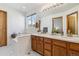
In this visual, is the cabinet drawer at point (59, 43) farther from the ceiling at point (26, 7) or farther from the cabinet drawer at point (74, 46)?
the ceiling at point (26, 7)

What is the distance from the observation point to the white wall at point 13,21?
1.59 meters

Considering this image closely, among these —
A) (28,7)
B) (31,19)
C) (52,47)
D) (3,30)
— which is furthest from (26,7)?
(52,47)

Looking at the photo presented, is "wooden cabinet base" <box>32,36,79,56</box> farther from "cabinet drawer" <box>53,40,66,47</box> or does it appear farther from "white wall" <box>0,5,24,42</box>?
"white wall" <box>0,5,24,42</box>

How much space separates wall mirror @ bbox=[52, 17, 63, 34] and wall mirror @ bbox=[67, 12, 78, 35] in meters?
0.10

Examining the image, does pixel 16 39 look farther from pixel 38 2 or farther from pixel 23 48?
pixel 38 2

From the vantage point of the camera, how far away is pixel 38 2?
64.5 inches

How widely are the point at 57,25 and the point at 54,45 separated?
32cm

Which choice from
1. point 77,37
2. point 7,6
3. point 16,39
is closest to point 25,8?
Answer: point 7,6

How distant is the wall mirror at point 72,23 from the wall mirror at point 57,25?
0.10 meters

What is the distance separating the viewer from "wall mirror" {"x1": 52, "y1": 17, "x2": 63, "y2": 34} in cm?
158

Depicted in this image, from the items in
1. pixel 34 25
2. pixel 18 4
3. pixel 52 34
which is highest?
pixel 18 4

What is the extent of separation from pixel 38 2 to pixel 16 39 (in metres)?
0.65

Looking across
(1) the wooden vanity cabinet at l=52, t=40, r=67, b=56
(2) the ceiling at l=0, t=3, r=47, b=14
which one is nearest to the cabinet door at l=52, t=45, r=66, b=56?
(1) the wooden vanity cabinet at l=52, t=40, r=67, b=56

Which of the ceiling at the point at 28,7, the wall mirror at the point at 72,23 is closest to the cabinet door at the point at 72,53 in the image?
the wall mirror at the point at 72,23
